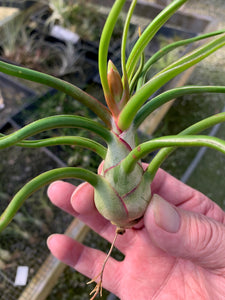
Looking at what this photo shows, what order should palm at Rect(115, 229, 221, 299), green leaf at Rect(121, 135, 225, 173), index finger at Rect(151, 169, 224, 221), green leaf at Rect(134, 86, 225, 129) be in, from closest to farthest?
green leaf at Rect(121, 135, 225, 173) < green leaf at Rect(134, 86, 225, 129) < palm at Rect(115, 229, 221, 299) < index finger at Rect(151, 169, 224, 221)

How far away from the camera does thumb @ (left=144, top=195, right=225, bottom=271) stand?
1.63 ft

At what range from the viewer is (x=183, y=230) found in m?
0.51

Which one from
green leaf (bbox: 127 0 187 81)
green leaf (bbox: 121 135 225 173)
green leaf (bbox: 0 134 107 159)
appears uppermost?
green leaf (bbox: 127 0 187 81)

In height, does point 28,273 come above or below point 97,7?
below

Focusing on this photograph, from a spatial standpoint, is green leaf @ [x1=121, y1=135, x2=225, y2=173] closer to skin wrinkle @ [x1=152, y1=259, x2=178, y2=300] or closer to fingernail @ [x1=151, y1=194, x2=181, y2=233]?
fingernail @ [x1=151, y1=194, x2=181, y2=233]

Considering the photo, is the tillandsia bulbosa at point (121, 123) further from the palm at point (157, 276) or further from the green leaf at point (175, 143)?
the palm at point (157, 276)

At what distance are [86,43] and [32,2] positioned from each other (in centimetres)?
53

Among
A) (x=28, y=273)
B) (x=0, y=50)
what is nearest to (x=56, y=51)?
(x=0, y=50)

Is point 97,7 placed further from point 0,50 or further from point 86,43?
point 0,50

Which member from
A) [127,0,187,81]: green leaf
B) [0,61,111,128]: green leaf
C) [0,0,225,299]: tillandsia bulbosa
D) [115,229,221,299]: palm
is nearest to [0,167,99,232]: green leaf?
[0,0,225,299]: tillandsia bulbosa

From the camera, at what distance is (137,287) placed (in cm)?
71

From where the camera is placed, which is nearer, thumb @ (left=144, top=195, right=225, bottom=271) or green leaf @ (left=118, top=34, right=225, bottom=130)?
green leaf @ (left=118, top=34, right=225, bottom=130)

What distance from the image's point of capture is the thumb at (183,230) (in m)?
0.50

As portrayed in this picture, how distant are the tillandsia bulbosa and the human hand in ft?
0.24
